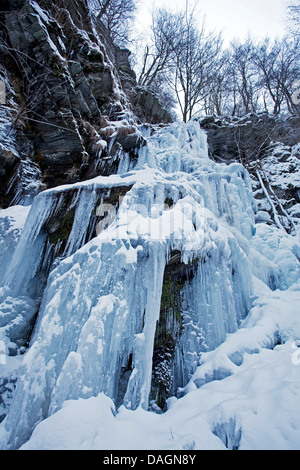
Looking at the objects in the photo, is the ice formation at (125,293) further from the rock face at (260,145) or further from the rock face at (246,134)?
the rock face at (246,134)

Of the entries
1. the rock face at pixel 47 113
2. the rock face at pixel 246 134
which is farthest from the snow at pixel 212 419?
the rock face at pixel 246 134

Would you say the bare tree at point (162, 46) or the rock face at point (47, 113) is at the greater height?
the bare tree at point (162, 46)

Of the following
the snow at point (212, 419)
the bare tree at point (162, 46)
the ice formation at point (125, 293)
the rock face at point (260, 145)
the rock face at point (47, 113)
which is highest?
the bare tree at point (162, 46)

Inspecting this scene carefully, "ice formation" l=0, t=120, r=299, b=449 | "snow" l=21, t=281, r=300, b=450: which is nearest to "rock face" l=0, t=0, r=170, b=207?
"ice formation" l=0, t=120, r=299, b=449

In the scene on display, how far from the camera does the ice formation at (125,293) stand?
2.52m

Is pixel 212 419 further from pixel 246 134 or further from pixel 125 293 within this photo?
pixel 246 134

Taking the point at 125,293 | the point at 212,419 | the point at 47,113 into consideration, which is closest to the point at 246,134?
the point at 47,113

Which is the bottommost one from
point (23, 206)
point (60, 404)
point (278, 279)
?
point (60, 404)

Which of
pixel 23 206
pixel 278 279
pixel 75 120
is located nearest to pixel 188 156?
pixel 75 120

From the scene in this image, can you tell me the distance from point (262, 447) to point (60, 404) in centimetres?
190

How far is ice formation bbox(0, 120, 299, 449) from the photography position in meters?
2.52

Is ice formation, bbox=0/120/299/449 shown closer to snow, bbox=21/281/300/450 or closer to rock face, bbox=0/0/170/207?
snow, bbox=21/281/300/450

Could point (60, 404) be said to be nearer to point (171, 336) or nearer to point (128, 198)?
→ point (171, 336)

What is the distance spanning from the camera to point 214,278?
4.21 m
